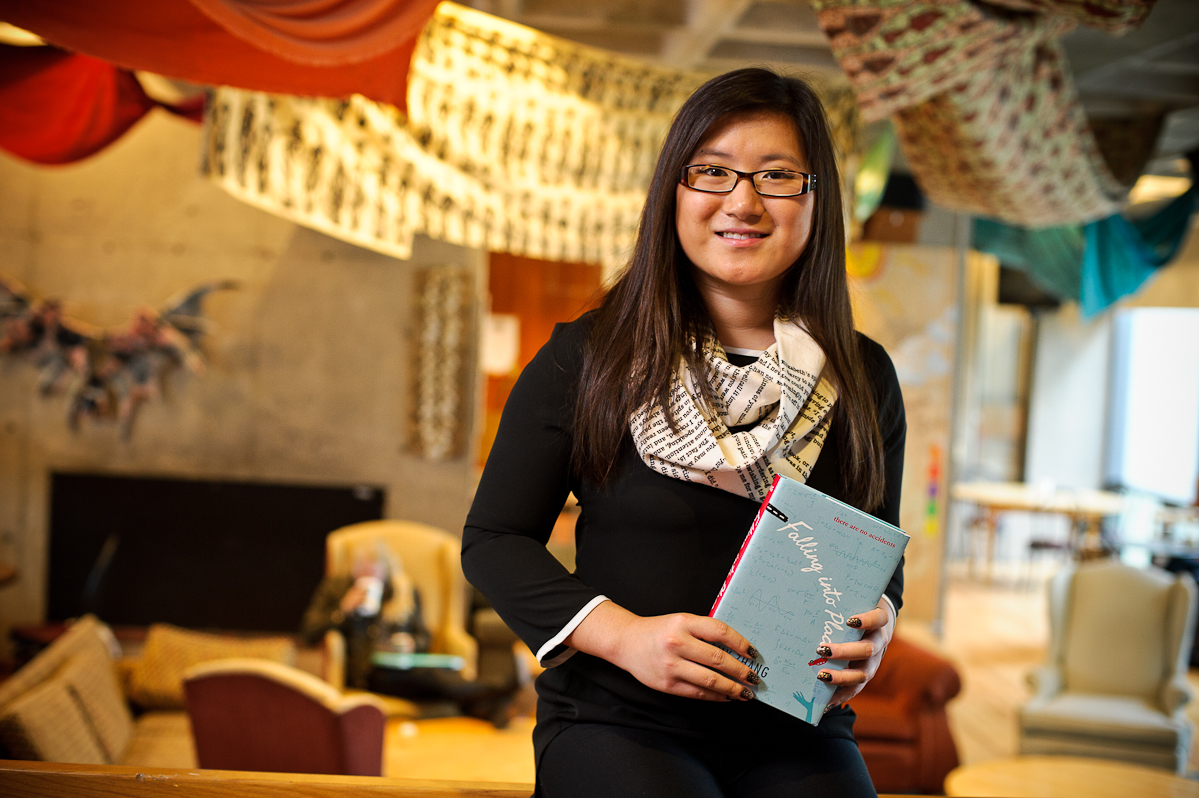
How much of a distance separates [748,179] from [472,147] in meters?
1.96

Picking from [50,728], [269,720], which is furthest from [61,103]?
[269,720]

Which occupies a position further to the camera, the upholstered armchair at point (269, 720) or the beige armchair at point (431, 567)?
the beige armchair at point (431, 567)

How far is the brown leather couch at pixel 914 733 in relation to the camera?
3746mm

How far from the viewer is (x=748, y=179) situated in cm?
114

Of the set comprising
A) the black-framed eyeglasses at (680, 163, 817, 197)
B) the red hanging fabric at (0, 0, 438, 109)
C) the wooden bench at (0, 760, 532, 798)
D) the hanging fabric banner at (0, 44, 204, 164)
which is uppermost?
the hanging fabric banner at (0, 44, 204, 164)

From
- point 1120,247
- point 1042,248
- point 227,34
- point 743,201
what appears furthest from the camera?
point 1042,248

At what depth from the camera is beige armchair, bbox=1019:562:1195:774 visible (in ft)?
12.9

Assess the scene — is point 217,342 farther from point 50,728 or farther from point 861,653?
point 861,653

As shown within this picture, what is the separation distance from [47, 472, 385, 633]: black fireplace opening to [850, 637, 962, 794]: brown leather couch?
3482mm

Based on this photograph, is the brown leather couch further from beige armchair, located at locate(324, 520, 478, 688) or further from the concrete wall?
the concrete wall

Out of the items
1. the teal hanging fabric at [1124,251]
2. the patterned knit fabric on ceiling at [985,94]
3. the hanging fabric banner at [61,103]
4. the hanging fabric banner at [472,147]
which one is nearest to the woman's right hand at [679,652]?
the hanging fabric banner at [472,147]

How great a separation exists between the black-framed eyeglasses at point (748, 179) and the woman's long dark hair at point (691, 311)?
0.07ft

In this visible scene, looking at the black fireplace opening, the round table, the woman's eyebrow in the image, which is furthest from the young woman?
the black fireplace opening

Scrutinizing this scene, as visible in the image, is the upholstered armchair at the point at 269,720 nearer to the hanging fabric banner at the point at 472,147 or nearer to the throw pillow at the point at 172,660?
the throw pillow at the point at 172,660
